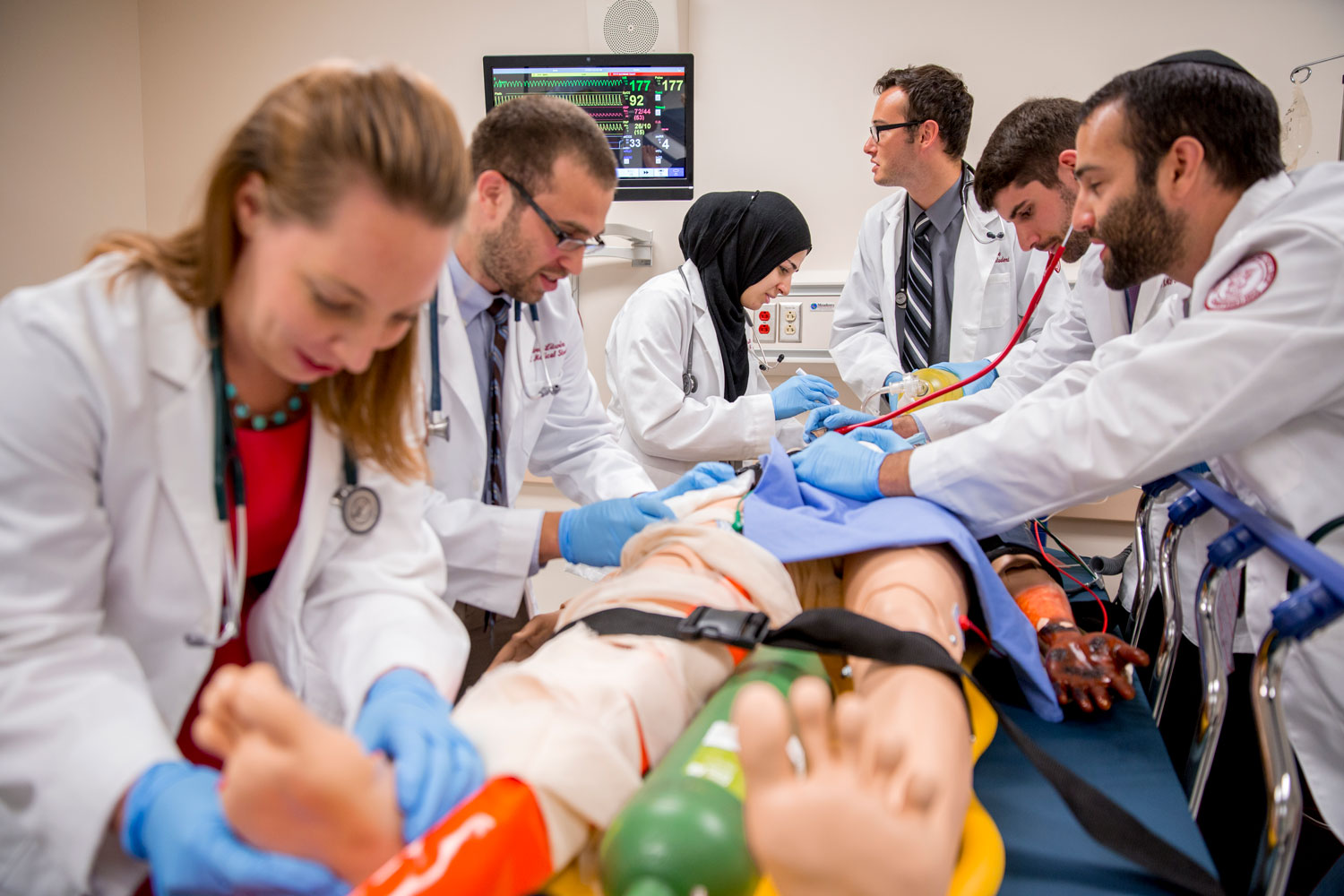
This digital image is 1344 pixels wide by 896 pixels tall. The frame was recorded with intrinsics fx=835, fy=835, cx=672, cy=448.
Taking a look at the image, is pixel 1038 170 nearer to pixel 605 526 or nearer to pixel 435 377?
pixel 605 526

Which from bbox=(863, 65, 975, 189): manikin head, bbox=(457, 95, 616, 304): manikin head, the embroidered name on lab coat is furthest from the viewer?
bbox=(863, 65, 975, 189): manikin head

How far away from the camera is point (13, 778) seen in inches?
30.7

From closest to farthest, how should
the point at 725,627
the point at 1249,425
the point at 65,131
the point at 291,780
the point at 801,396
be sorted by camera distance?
1. the point at 291,780
2. the point at 725,627
3. the point at 1249,425
4. the point at 801,396
5. the point at 65,131

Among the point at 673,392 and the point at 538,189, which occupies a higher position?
the point at 538,189

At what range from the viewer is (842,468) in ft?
5.10

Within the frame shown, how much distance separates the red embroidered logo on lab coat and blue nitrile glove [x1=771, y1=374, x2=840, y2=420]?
1194mm

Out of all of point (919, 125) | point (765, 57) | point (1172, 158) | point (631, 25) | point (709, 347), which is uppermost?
point (631, 25)

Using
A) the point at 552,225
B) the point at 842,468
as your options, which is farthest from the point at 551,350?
the point at 842,468

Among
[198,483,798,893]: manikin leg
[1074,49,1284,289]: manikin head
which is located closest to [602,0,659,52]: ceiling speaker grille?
[1074,49,1284,289]: manikin head

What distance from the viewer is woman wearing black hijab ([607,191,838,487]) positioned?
2.42m

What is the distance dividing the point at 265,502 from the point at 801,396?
1.74 meters

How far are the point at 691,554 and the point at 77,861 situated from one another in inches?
29.8

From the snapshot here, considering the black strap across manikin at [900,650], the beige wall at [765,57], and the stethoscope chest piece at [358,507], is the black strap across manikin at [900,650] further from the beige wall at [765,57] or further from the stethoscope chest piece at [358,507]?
the beige wall at [765,57]

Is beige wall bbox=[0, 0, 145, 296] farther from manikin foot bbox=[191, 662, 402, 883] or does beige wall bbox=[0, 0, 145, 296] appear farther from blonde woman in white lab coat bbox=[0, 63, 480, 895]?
manikin foot bbox=[191, 662, 402, 883]
